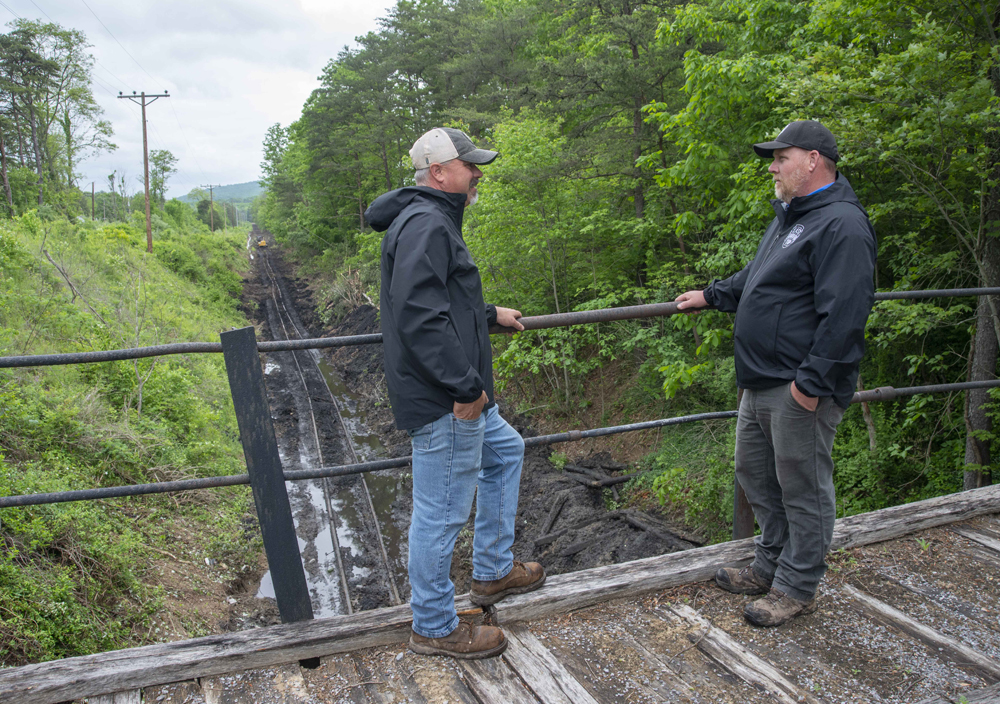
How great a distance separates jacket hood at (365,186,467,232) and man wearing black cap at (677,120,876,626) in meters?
1.20

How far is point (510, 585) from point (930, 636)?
1642 millimetres

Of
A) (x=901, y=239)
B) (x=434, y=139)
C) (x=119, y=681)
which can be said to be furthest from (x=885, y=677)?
(x=901, y=239)

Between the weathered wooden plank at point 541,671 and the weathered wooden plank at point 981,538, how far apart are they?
2.30 metres

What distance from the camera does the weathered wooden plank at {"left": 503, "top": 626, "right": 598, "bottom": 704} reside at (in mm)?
2168

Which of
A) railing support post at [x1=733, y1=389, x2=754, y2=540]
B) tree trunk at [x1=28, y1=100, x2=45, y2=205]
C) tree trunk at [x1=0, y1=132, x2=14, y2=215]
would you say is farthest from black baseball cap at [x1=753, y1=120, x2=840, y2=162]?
tree trunk at [x1=28, y1=100, x2=45, y2=205]

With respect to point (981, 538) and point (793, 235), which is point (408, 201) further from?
point (981, 538)

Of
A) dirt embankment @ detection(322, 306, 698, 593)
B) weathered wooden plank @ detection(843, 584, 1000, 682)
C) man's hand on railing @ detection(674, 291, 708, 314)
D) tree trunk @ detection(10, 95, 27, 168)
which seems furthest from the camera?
tree trunk @ detection(10, 95, 27, 168)

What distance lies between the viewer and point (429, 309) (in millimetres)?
2027

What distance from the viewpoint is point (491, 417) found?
99.7 inches

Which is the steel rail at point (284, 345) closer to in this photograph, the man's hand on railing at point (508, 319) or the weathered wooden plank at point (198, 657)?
the man's hand on railing at point (508, 319)

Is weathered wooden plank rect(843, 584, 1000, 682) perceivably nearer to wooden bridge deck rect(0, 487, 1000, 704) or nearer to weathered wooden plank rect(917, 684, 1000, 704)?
wooden bridge deck rect(0, 487, 1000, 704)

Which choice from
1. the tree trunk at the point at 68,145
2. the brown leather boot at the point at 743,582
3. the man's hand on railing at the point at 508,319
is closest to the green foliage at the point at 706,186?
the brown leather boot at the point at 743,582

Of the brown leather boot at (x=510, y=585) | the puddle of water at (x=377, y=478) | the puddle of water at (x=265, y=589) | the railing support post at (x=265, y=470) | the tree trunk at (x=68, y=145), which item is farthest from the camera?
the tree trunk at (x=68, y=145)

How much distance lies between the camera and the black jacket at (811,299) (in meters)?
2.20
